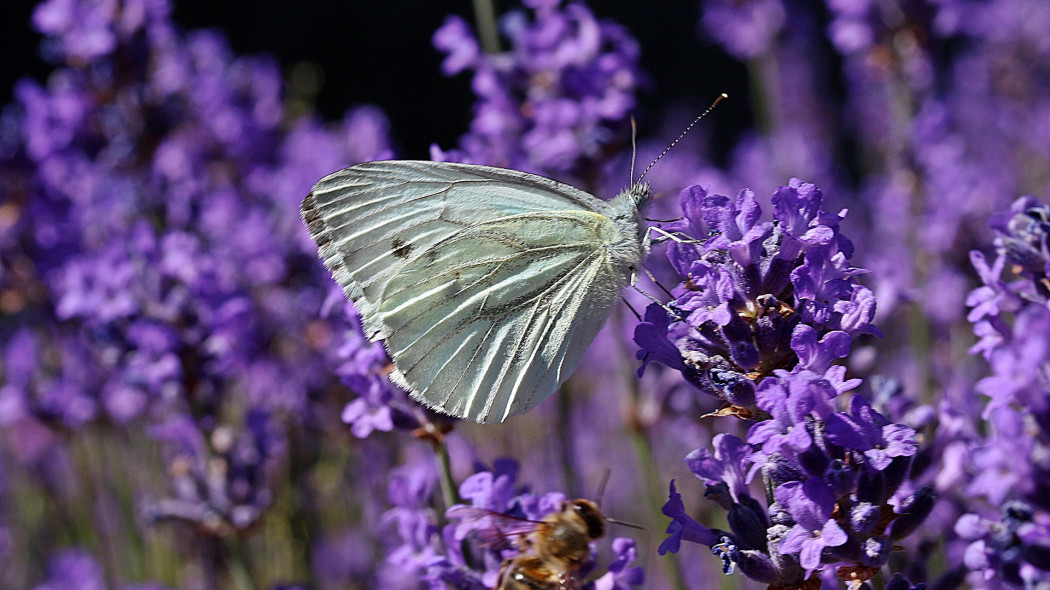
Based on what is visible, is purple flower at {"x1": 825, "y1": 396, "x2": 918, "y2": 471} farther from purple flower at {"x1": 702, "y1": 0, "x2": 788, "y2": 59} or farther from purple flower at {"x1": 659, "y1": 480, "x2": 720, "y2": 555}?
purple flower at {"x1": 702, "y1": 0, "x2": 788, "y2": 59}

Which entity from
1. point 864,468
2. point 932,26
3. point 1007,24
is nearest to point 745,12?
point 932,26

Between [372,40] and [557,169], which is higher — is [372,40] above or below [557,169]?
above

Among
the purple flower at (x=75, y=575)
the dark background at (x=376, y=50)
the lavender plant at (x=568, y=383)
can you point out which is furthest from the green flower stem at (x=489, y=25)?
the dark background at (x=376, y=50)

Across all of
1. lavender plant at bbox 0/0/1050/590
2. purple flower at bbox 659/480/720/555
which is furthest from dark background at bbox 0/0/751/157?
purple flower at bbox 659/480/720/555

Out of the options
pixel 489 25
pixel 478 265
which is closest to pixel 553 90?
pixel 489 25

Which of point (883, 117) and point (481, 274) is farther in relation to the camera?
point (883, 117)

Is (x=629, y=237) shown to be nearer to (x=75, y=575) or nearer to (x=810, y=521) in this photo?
(x=810, y=521)

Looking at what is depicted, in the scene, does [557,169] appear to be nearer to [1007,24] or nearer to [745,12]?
[745,12]
